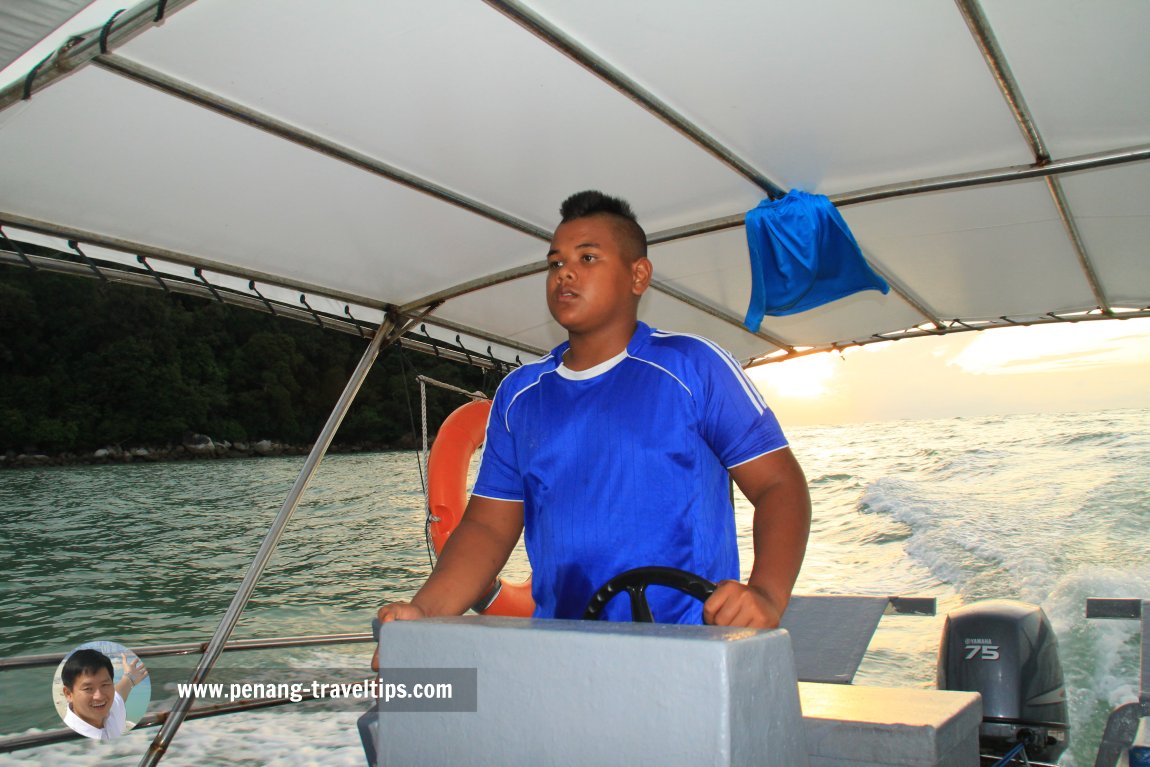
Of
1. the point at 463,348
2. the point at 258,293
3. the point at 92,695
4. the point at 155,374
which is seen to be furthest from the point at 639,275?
the point at 155,374

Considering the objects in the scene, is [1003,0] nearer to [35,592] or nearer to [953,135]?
[953,135]

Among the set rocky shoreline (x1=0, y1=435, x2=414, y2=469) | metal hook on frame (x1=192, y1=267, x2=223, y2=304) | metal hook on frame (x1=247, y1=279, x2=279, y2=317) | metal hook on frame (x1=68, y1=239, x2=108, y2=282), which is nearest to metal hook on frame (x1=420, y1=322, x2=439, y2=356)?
metal hook on frame (x1=247, y1=279, x2=279, y2=317)

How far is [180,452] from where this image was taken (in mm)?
37125

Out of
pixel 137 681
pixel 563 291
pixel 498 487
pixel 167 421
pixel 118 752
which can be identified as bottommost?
pixel 118 752

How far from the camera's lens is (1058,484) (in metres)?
12.8

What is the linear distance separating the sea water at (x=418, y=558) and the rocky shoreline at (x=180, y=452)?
184 inches

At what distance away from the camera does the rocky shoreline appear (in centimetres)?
3431

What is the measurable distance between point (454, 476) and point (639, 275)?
3415mm

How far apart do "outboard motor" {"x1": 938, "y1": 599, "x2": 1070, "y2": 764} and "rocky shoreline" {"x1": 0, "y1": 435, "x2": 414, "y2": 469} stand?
3741cm

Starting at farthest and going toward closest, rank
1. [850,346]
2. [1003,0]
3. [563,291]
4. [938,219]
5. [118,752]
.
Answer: [118,752] < [850,346] < [938,219] < [1003,0] < [563,291]

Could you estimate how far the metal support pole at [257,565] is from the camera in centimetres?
293

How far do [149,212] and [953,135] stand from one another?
2.52 m

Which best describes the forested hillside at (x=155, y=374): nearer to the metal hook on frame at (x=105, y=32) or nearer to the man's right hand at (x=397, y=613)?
the metal hook on frame at (x=105, y=32)

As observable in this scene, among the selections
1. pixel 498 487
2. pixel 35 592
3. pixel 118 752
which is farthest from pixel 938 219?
pixel 35 592
